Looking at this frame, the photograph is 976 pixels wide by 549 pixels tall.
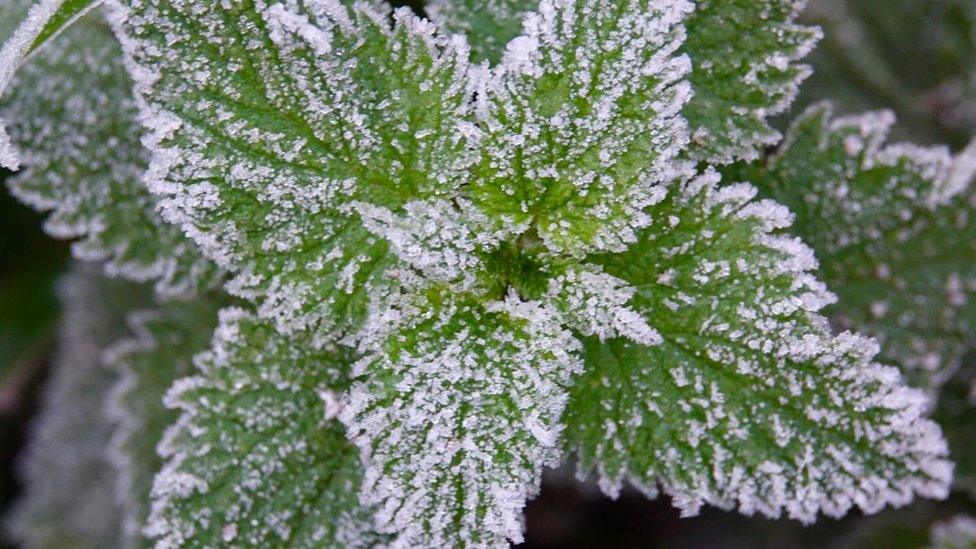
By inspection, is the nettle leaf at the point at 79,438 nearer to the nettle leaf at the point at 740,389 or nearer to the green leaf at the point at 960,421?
the nettle leaf at the point at 740,389

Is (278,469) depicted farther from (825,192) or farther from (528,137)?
(825,192)

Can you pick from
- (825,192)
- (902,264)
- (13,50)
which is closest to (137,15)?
(13,50)

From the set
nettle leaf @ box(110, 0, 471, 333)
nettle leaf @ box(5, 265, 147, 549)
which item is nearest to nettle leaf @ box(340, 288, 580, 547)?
nettle leaf @ box(110, 0, 471, 333)

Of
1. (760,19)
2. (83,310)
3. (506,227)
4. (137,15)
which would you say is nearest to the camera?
(137,15)

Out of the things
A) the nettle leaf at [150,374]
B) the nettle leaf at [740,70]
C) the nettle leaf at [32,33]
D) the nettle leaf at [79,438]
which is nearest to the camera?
the nettle leaf at [32,33]

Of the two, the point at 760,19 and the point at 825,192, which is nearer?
the point at 760,19

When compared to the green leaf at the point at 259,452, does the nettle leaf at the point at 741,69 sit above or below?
above

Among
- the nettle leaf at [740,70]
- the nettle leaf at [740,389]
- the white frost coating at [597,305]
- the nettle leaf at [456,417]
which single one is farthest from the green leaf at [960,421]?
the nettle leaf at [456,417]

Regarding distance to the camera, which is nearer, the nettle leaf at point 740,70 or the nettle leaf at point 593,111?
the nettle leaf at point 593,111

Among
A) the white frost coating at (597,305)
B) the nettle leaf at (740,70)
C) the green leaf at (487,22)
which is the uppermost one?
the green leaf at (487,22)
